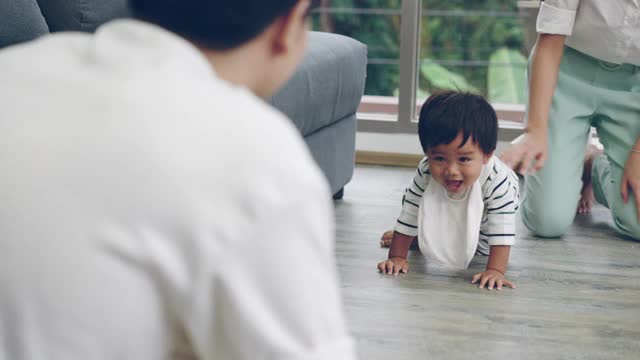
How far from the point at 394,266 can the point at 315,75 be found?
0.48 meters

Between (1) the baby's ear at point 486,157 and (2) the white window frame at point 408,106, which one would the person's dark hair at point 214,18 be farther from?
(2) the white window frame at point 408,106

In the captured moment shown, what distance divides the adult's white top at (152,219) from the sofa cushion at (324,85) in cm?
132

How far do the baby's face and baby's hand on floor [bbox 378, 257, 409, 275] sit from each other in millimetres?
205

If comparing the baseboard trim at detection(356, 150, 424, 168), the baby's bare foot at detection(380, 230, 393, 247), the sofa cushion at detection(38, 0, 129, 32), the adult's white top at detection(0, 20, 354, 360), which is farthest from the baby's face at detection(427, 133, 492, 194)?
the adult's white top at detection(0, 20, 354, 360)

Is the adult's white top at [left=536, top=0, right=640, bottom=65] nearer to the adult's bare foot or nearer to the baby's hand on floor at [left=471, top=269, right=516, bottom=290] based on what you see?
the adult's bare foot

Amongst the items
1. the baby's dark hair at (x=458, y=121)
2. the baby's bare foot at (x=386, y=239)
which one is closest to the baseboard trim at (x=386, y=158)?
the baby's bare foot at (x=386, y=239)

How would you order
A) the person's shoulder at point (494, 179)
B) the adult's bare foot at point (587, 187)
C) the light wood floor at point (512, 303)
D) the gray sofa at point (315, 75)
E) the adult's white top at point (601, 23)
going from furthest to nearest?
the adult's bare foot at point (587, 187)
the adult's white top at point (601, 23)
the person's shoulder at point (494, 179)
the gray sofa at point (315, 75)
the light wood floor at point (512, 303)

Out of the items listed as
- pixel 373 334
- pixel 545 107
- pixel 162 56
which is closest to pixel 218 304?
pixel 162 56

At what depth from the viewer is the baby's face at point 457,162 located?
1.85 metres

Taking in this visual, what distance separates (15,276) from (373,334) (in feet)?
3.68

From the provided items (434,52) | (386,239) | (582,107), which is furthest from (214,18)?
(434,52)

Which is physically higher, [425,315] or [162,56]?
[162,56]

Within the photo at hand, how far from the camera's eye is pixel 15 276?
548 mm

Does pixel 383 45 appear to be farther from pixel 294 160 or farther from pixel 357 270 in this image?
pixel 294 160
